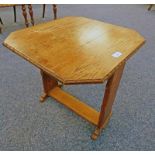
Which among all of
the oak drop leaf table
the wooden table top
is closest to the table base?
the oak drop leaf table

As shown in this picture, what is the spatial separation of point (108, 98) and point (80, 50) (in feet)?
1.21

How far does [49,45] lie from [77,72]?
30 cm

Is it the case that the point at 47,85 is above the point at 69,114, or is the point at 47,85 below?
above

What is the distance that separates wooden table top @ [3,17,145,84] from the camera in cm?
76

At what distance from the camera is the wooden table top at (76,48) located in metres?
0.76

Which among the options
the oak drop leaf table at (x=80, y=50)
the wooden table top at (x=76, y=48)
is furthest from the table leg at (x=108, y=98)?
the wooden table top at (x=76, y=48)

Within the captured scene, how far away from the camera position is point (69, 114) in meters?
1.44

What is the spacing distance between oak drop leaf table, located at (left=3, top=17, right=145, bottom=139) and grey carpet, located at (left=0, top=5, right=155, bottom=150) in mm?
112

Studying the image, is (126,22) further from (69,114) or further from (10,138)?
(10,138)

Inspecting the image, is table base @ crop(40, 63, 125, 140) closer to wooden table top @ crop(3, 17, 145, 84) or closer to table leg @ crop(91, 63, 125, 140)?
table leg @ crop(91, 63, 125, 140)

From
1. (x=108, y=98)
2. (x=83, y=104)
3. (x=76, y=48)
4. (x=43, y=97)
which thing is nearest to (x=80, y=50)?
(x=76, y=48)

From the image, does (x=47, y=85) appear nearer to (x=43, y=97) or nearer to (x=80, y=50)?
(x=43, y=97)

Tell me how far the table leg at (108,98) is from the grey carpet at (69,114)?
6 cm
